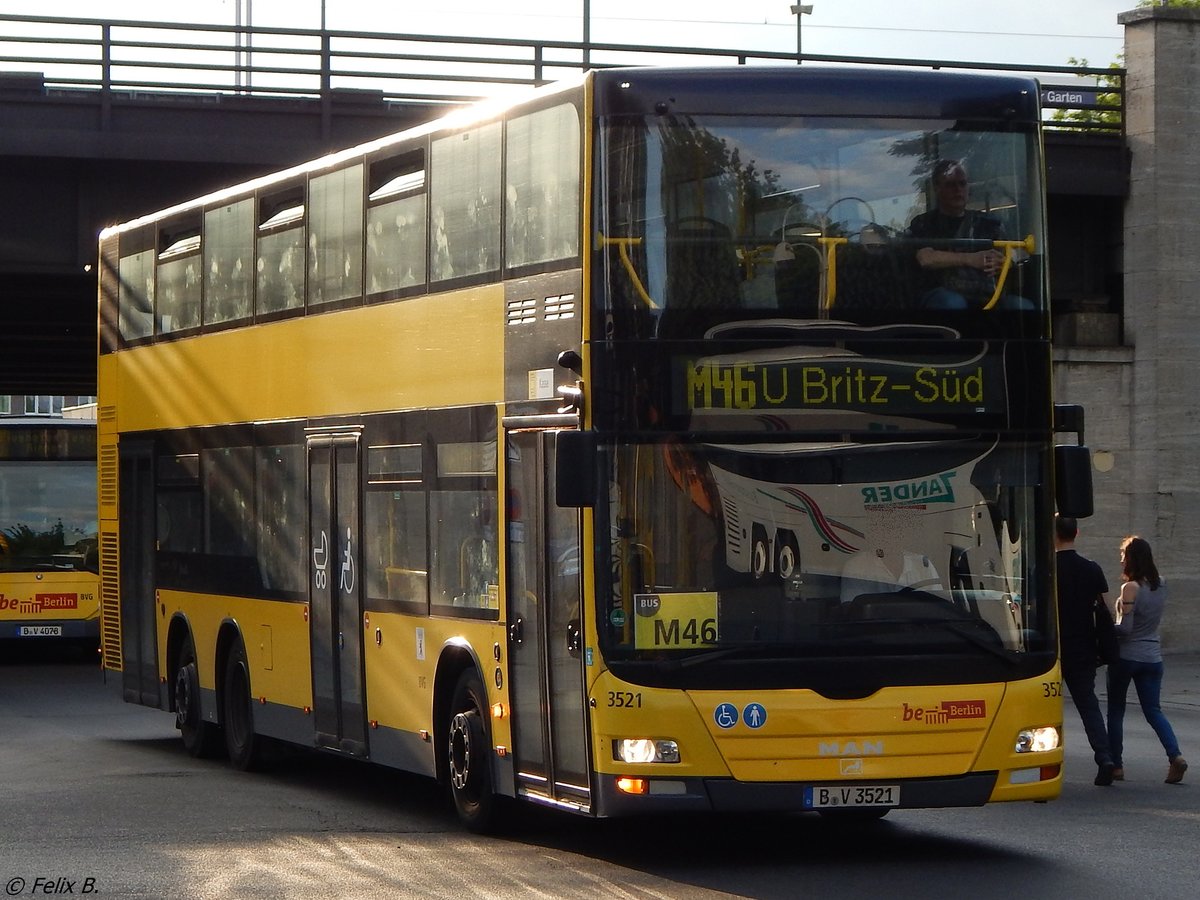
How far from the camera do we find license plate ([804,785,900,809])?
10.1 metres

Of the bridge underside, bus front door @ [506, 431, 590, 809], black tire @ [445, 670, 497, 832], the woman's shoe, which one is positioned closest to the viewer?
bus front door @ [506, 431, 590, 809]

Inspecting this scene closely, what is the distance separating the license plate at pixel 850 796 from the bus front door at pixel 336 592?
4146mm

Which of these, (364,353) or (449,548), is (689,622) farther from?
(364,353)

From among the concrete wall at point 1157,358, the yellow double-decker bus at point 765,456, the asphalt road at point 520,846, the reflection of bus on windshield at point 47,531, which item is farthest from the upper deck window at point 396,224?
the reflection of bus on windshield at point 47,531

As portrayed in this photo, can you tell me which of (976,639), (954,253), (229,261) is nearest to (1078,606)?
(976,639)

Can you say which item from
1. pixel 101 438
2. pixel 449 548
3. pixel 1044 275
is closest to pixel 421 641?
pixel 449 548

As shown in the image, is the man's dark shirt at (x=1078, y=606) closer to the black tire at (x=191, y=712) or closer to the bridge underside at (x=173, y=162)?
the black tire at (x=191, y=712)

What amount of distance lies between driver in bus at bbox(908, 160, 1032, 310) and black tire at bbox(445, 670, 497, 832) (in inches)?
127

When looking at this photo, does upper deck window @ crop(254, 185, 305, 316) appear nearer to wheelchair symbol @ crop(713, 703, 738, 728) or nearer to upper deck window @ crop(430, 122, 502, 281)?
upper deck window @ crop(430, 122, 502, 281)

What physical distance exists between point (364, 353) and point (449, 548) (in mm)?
1865

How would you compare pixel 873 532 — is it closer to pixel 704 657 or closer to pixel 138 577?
pixel 704 657

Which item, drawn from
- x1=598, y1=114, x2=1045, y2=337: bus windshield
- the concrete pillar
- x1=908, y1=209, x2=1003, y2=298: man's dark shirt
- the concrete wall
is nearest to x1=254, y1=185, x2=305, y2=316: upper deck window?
x1=598, y1=114, x2=1045, y2=337: bus windshield

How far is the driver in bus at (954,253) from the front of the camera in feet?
34.3

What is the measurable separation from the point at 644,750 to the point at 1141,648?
543 centimetres
